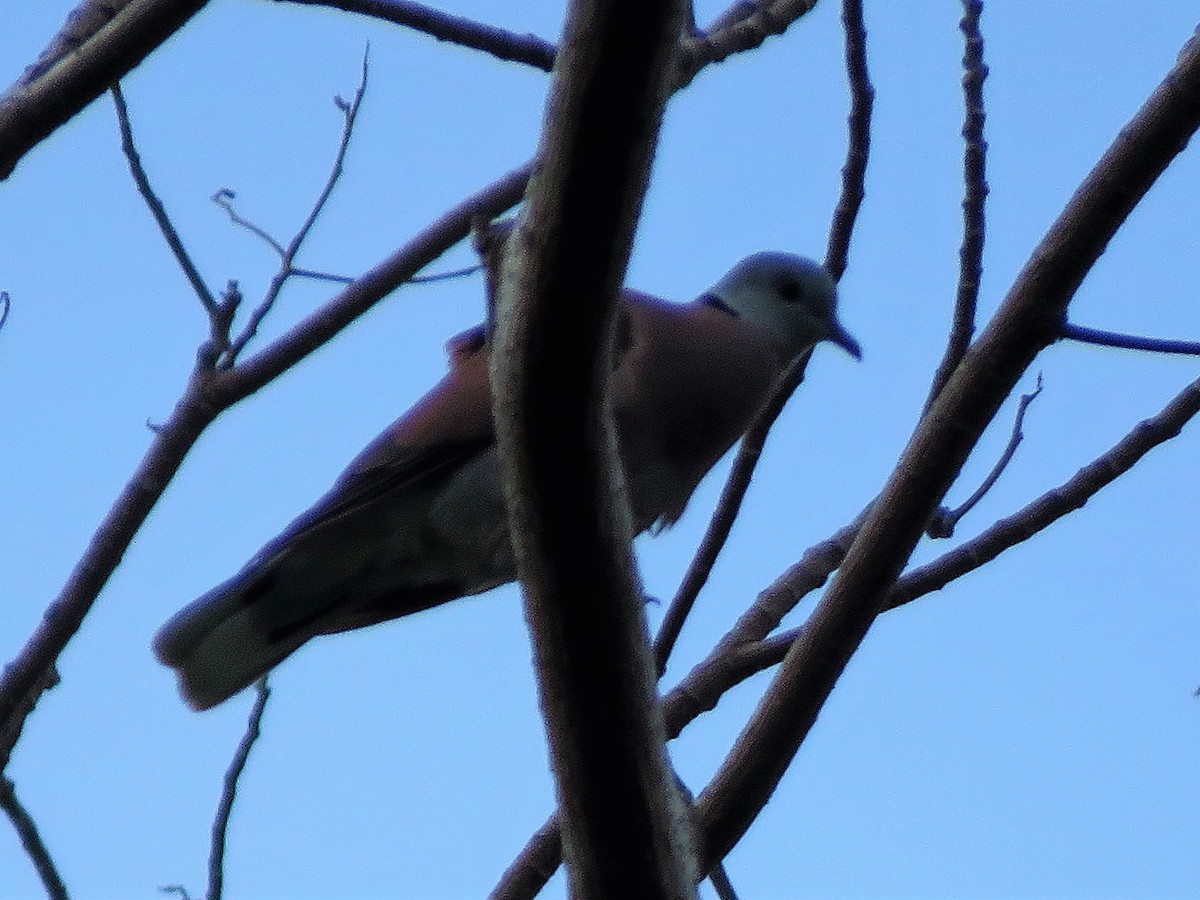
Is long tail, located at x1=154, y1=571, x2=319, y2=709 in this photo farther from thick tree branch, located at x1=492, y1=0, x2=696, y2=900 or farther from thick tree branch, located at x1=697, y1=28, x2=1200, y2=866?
thick tree branch, located at x1=492, y1=0, x2=696, y2=900

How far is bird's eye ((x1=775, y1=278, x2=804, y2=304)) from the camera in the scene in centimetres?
408

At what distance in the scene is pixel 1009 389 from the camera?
1951mm

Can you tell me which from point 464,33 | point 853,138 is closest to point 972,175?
point 853,138

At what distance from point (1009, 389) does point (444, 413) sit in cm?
163

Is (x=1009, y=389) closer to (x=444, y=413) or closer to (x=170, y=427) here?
(x=170, y=427)

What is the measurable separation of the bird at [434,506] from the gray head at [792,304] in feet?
1.55

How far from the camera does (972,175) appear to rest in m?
2.38

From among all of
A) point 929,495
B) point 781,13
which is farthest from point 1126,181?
point 781,13

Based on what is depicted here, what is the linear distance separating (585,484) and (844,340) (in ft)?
8.68

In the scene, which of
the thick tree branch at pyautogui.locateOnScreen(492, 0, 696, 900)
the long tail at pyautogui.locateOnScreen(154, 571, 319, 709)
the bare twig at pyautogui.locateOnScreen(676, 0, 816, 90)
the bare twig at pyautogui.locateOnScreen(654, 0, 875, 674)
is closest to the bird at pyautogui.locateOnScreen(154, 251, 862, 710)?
the long tail at pyautogui.locateOnScreen(154, 571, 319, 709)

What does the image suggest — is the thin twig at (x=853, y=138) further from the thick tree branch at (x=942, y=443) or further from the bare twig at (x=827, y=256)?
the thick tree branch at (x=942, y=443)

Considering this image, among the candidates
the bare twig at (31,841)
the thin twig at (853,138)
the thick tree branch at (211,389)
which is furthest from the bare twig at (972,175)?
the bare twig at (31,841)

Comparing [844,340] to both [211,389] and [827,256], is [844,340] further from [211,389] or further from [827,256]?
[211,389]

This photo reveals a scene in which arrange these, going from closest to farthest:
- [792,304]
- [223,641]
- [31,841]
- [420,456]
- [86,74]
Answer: [86,74]
[31,841]
[223,641]
[420,456]
[792,304]
